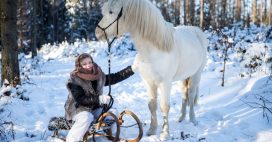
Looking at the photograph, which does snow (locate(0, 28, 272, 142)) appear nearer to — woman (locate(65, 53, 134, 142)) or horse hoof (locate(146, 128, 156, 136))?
horse hoof (locate(146, 128, 156, 136))

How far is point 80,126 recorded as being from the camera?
4125 mm

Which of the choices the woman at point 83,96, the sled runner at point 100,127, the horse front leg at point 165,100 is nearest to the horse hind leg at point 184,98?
the horse front leg at point 165,100

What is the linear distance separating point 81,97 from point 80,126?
377 millimetres

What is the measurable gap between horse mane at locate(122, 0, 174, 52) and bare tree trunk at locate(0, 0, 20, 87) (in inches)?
129

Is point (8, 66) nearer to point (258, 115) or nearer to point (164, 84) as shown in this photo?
point (164, 84)

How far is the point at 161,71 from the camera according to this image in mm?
4520

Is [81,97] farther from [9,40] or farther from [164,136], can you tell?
[9,40]

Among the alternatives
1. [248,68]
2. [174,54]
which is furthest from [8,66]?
[248,68]

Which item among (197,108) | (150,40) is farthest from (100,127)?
(197,108)

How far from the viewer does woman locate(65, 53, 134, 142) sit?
4.14 meters

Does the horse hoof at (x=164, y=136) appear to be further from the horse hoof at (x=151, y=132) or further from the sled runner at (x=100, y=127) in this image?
the sled runner at (x=100, y=127)

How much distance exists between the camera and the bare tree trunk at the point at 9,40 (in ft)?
21.7

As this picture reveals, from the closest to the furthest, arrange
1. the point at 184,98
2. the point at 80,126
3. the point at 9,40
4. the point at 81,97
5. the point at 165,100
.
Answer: the point at 80,126, the point at 81,97, the point at 165,100, the point at 184,98, the point at 9,40

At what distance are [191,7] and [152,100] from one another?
28.7 metres
